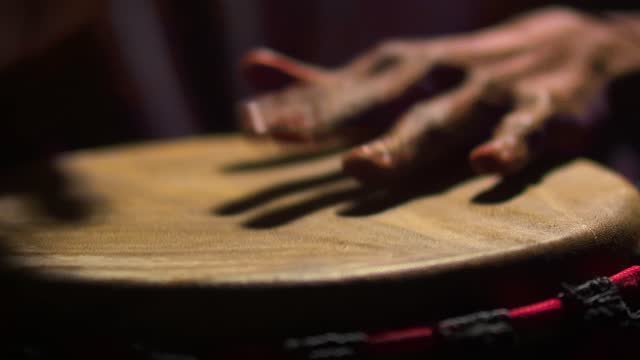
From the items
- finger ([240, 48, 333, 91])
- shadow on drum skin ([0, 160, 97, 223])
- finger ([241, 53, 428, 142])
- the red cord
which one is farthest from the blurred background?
the red cord

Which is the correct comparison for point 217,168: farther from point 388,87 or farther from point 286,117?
point 388,87

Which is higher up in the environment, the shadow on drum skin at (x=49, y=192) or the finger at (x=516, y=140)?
the finger at (x=516, y=140)

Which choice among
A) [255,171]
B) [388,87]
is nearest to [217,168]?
[255,171]

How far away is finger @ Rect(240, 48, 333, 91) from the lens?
0.93 m

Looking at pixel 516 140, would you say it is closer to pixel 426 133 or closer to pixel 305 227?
pixel 426 133

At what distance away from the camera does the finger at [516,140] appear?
0.62m

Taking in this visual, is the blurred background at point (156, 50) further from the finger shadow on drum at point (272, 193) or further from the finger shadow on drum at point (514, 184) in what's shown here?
the finger shadow on drum at point (514, 184)

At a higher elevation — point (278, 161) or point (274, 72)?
point (274, 72)

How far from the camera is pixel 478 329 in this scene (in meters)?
0.45

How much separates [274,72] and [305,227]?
0.43m

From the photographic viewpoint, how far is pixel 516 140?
0.66 metres

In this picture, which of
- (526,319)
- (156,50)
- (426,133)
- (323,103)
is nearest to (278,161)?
(323,103)

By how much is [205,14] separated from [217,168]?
2.34 feet

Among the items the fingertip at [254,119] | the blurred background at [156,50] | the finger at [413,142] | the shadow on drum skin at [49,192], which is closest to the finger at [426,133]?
the finger at [413,142]
